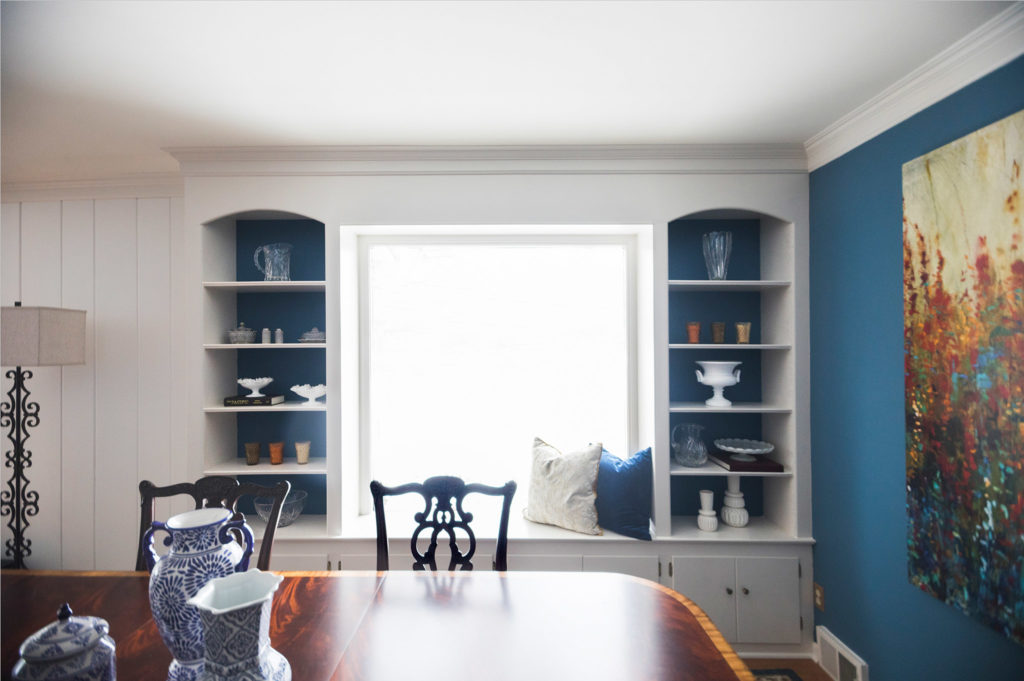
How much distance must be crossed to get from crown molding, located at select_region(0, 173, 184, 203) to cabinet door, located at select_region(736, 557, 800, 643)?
12.5ft

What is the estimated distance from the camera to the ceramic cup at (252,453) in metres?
2.72

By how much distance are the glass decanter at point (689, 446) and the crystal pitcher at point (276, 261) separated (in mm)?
2334

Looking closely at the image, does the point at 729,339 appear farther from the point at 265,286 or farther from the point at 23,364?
the point at 23,364

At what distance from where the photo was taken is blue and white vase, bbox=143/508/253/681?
977 mm

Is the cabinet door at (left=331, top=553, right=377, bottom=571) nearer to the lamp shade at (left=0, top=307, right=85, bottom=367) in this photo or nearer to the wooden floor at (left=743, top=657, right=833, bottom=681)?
the lamp shade at (left=0, top=307, right=85, bottom=367)

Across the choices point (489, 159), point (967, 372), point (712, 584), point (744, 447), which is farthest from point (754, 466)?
point (489, 159)

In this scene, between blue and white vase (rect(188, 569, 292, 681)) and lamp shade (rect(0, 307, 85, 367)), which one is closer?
blue and white vase (rect(188, 569, 292, 681))

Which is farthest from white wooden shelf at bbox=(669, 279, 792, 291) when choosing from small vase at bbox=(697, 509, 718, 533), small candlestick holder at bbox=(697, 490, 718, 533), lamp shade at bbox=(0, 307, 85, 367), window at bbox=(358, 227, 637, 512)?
lamp shade at bbox=(0, 307, 85, 367)

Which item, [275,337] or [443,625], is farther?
[275,337]

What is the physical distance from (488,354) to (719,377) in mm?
1302

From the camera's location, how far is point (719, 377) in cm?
268

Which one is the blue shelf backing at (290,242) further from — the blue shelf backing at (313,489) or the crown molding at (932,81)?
the crown molding at (932,81)

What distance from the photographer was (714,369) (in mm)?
2682

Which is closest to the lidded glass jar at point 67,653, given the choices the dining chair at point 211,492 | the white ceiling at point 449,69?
the dining chair at point 211,492
